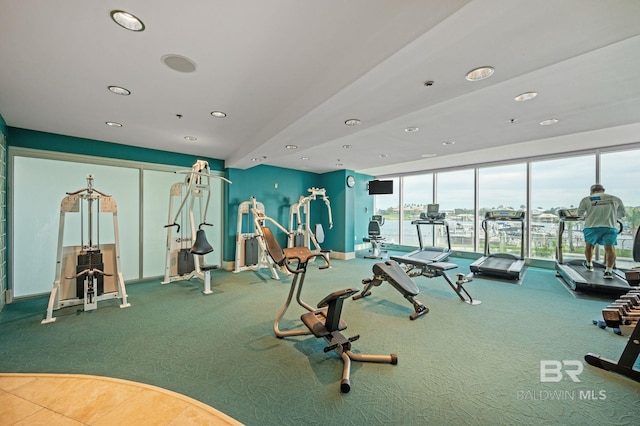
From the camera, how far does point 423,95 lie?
91.8 inches

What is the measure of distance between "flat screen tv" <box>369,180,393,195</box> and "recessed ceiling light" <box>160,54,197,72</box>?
21.8ft

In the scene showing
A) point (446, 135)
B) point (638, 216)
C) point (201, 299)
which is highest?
point (446, 135)

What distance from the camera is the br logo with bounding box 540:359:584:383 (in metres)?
2.03

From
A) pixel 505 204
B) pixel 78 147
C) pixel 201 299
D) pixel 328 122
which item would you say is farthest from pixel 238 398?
pixel 505 204

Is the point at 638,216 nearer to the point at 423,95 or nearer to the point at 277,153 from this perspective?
the point at 423,95

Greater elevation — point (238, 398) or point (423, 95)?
point (423, 95)

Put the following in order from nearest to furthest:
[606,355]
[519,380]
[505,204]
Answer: [519,380], [606,355], [505,204]

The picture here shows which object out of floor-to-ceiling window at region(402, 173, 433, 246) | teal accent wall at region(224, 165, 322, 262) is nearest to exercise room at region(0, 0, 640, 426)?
teal accent wall at region(224, 165, 322, 262)

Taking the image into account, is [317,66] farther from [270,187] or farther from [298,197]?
[298,197]

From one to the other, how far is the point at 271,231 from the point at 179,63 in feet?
6.30

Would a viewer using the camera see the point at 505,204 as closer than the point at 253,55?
No

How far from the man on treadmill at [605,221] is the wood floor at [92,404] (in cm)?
631

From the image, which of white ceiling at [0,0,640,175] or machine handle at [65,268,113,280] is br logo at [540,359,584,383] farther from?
machine handle at [65,268,113,280]

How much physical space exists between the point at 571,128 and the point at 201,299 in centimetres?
621
